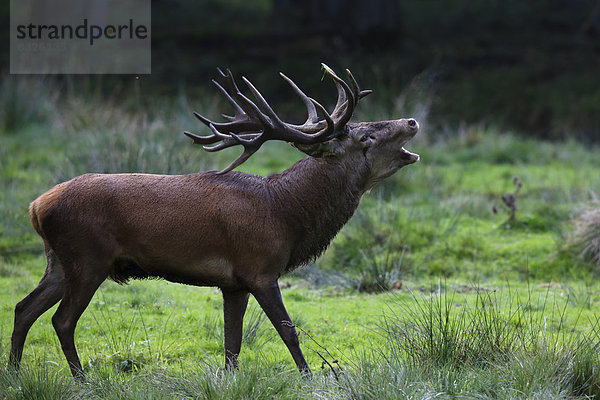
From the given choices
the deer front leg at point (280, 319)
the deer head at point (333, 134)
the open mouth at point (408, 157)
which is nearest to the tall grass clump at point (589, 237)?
the open mouth at point (408, 157)

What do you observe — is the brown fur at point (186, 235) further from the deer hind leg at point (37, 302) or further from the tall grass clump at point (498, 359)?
the tall grass clump at point (498, 359)

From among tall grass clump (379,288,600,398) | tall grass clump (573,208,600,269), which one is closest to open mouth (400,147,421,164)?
tall grass clump (379,288,600,398)

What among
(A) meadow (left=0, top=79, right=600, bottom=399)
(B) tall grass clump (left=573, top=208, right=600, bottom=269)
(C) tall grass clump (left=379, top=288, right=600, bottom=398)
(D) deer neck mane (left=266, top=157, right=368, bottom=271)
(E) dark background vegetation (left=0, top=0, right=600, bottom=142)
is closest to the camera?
(C) tall grass clump (left=379, top=288, right=600, bottom=398)

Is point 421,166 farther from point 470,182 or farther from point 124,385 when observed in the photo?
point 124,385

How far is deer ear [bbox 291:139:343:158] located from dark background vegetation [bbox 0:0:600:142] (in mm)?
7391

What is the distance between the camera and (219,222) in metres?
5.56

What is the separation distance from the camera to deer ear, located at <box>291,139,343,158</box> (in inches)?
231

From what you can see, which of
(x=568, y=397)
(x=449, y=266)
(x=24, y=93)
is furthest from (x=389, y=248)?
(x=24, y=93)

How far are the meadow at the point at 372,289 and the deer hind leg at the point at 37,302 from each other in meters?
0.19

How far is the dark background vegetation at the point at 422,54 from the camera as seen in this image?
17.8m

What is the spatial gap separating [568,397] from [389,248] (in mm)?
4177

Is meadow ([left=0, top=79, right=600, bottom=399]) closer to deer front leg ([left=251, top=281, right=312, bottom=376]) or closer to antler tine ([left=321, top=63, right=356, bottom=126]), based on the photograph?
deer front leg ([left=251, top=281, right=312, bottom=376])

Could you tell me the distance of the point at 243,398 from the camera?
4.95 metres

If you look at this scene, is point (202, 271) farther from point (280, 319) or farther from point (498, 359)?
point (498, 359)
